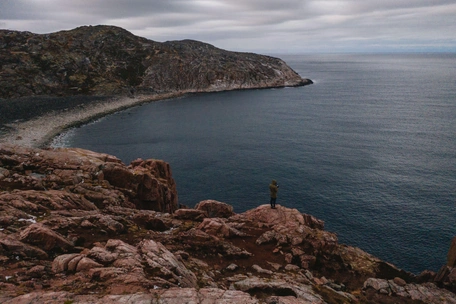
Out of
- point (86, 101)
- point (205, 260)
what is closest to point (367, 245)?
point (205, 260)

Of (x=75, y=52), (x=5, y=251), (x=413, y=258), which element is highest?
(x=75, y=52)

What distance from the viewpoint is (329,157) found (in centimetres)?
8200

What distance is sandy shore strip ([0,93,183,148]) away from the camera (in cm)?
9300

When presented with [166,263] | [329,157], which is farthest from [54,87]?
[166,263]

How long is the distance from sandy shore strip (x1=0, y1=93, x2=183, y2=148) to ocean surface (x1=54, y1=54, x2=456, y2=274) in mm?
5903

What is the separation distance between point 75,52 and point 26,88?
52.9 metres

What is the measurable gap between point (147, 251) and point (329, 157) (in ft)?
228

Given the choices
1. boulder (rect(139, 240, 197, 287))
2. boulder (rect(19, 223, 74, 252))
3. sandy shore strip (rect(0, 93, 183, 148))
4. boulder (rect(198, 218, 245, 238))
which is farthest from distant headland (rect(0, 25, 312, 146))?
boulder (rect(139, 240, 197, 287))

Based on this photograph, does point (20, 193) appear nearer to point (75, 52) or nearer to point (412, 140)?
point (412, 140)

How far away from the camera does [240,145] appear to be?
96.9m

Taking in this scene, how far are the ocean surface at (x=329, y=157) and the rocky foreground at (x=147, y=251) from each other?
69.0ft

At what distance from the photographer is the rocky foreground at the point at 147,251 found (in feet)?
53.0

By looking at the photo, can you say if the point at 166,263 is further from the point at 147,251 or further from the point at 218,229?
the point at 218,229

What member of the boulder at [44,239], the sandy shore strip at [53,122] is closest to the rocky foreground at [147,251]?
the boulder at [44,239]
